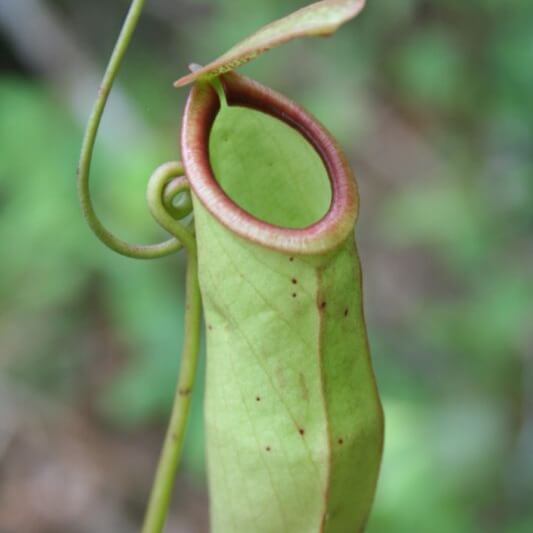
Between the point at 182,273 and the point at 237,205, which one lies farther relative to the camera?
the point at 182,273

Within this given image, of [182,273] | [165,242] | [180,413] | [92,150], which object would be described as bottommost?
[182,273]

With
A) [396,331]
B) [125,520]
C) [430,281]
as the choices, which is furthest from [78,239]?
[430,281]

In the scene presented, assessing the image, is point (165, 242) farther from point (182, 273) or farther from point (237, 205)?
point (182, 273)

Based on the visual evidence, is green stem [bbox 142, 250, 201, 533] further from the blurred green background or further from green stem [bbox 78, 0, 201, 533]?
the blurred green background

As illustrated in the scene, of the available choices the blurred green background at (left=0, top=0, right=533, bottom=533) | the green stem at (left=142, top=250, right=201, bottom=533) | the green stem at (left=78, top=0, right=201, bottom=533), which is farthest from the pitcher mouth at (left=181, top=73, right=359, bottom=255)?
the blurred green background at (left=0, top=0, right=533, bottom=533)

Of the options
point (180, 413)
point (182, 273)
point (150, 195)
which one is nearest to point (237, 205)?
point (150, 195)

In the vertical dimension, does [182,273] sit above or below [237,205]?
below

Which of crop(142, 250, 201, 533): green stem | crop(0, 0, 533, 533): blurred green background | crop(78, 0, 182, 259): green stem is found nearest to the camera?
crop(78, 0, 182, 259): green stem

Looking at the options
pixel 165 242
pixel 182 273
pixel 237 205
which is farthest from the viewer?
pixel 182 273
